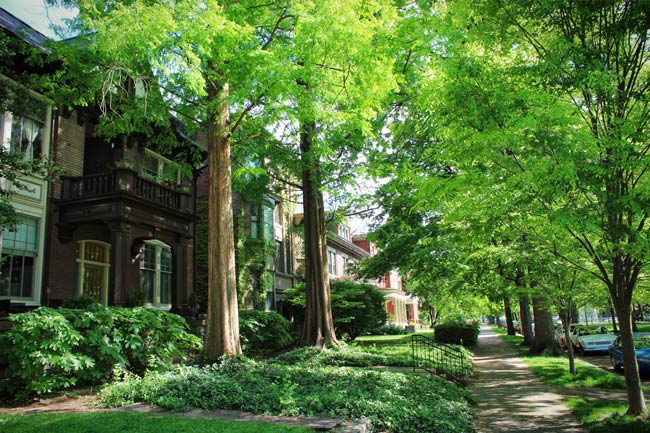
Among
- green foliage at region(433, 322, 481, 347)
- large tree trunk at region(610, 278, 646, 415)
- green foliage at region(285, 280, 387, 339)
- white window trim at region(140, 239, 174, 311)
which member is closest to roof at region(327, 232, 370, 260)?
green foliage at region(285, 280, 387, 339)

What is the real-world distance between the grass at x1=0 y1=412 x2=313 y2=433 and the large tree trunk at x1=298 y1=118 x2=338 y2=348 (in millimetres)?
11420

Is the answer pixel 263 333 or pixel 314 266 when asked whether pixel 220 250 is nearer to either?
pixel 314 266

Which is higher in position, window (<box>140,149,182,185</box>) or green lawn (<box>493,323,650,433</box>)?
window (<box>140,149,182,185</box>)

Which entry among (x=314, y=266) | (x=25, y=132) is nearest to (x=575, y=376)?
(x=314, y=266)

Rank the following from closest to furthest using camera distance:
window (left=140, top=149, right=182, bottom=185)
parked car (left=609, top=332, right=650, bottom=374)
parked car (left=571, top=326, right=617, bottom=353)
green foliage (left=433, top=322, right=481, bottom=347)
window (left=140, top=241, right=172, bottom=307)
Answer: parked car (left=609, top=332, right=650, bottom=374) < window (left=140, top=149, right=182, bottom=185) < window (left=140, top=241, right=172, bottom=307) < parked car (left=571, top=326, right=617, bottom=353) < green foliage (left=433, top=322, right=481, bottom=347)

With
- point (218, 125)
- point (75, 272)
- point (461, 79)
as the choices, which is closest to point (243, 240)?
point (75, 272)

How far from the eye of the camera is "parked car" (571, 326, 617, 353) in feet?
74.5

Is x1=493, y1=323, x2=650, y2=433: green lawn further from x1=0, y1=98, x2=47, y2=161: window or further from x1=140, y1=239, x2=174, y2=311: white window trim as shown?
x1=0, y1=98, x2=47, y2=161: window

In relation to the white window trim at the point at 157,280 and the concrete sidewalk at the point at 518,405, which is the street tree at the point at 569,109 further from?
the white window trim at the point at 157,280

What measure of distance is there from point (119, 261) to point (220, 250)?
4.39 meters

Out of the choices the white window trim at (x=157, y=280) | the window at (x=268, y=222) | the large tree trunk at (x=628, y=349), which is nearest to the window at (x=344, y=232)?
the window at (x=268, y=222)

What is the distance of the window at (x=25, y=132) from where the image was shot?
1309cm

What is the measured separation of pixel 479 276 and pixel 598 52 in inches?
567

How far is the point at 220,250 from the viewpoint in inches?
457
